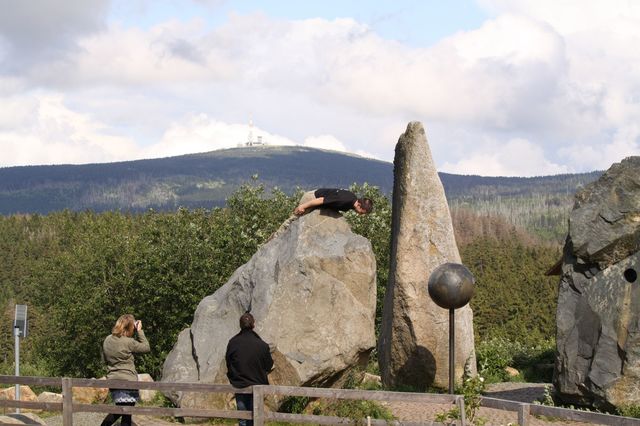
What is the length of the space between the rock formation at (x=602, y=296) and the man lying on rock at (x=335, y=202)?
14.0 feet

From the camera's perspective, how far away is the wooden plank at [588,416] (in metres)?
11.8

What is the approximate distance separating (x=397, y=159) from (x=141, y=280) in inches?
1099

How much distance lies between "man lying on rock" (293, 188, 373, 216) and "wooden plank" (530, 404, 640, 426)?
305 inches

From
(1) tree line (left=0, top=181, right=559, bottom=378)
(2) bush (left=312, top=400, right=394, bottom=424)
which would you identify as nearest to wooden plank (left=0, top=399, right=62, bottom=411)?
(2) bush (left=312, top=400, right=394, bottom=424)

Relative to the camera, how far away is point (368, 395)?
1374cm

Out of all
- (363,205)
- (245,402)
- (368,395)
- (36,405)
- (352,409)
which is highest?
(363,205)

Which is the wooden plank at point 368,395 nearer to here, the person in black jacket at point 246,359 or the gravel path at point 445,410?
the person in black jacket at point 246,359

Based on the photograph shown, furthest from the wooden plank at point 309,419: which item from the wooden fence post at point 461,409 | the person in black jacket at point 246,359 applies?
the wooden fence post at point 461,409

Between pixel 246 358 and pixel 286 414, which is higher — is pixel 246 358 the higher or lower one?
the higher one

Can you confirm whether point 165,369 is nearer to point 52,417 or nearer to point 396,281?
point 52,417

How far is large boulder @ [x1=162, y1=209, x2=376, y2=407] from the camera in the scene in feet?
57.3

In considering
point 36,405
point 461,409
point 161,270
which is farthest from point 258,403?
point 161,270

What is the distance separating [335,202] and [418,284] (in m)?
3.01

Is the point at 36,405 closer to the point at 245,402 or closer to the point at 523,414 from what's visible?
the point at 245,402
